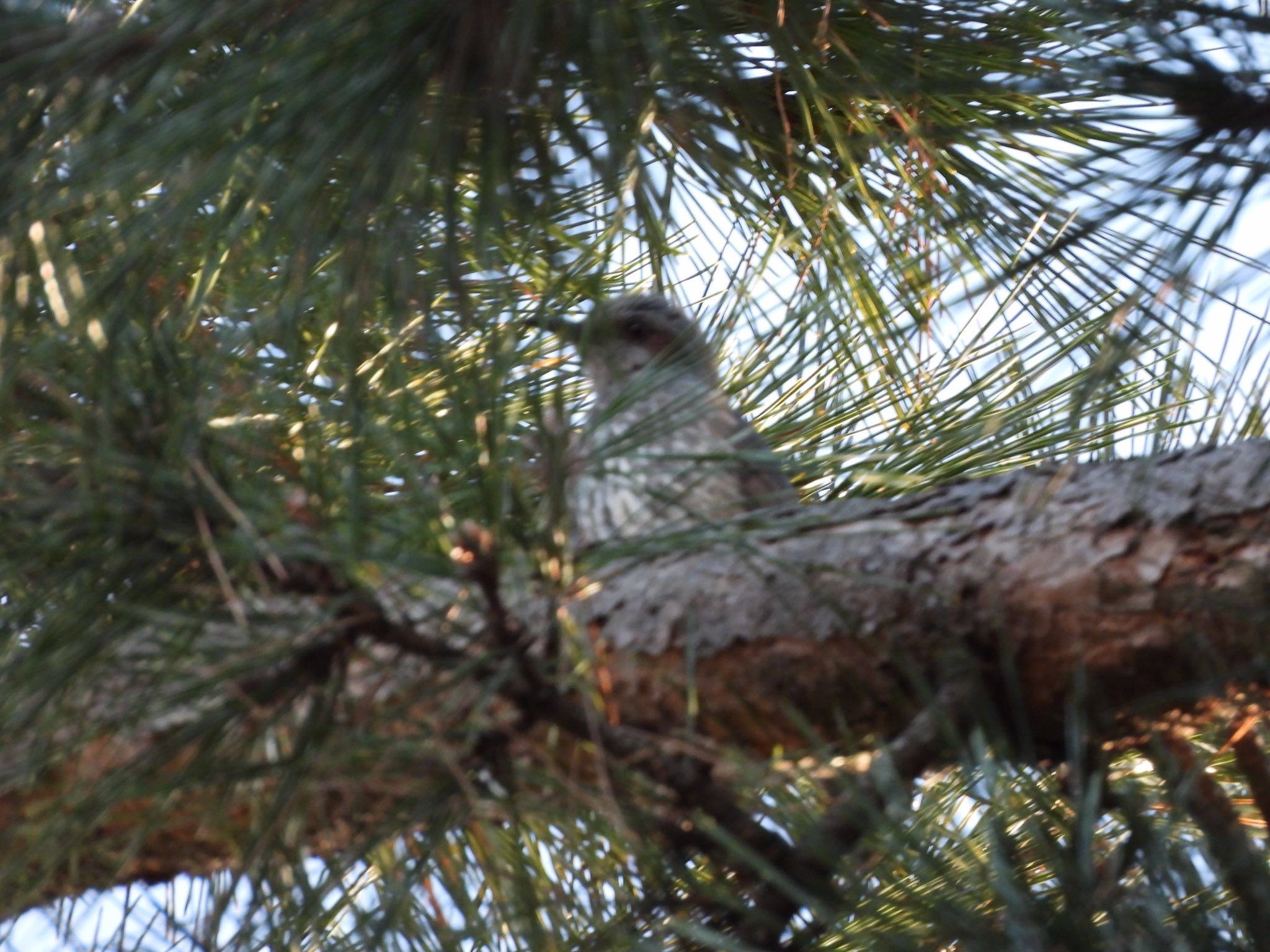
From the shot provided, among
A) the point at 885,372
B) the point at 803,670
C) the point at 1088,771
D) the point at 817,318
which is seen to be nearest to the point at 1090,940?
the point at 1088,771

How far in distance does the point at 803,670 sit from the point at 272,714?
0.41m

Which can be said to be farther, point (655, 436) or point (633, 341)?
point (633, 341)

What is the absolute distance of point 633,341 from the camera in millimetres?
1998

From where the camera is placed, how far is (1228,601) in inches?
30.4

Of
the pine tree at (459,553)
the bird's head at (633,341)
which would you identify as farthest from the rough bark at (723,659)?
the bird's head at (633,341)

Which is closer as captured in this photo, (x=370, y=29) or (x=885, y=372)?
(x=370, y=29)

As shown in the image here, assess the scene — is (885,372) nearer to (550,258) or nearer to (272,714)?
(550,258)

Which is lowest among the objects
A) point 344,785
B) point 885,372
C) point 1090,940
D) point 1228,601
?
point 1090,940

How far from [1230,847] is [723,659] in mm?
387

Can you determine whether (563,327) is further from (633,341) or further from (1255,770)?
(633,341)

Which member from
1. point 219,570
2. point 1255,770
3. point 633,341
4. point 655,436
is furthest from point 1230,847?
point 633,341

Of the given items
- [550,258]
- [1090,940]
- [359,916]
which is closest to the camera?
[1090,940]

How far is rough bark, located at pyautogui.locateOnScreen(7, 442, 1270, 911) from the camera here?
0.70m

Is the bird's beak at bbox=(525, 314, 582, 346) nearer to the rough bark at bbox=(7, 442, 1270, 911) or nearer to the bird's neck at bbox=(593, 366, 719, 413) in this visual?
the bird's neck at bbox=(593, 366, 719, 413)
